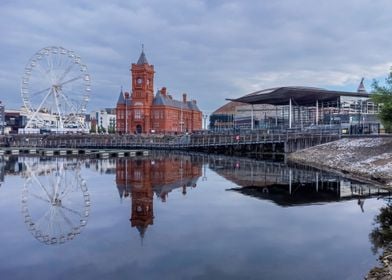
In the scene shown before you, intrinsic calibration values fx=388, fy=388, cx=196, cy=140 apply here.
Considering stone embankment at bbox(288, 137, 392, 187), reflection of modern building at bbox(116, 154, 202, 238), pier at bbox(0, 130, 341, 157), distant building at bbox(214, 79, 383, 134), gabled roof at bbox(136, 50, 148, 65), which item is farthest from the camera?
gabled roof at bbox(136, 50, 148, 65)

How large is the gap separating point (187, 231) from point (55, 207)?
766 cm

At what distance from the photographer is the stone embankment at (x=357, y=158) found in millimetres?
28562

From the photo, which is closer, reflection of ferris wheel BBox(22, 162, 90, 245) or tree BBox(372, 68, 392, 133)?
reflection of ferris wheel BBox(22, 162, 90, 245)

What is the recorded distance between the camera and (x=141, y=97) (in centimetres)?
10856

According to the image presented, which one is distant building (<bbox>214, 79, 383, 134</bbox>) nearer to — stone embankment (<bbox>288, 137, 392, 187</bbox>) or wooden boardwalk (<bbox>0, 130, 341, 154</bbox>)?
wooden boardwalk (<bbox>0, 130, 341, 154</bbox>)

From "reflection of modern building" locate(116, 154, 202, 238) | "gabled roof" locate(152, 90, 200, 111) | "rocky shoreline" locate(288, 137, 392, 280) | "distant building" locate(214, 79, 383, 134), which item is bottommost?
"reflection of modern building" locate(116, 154, 202, 238)

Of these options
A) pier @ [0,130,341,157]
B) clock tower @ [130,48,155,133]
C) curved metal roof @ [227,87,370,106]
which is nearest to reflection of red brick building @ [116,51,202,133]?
clock tower @ [130,48,155,133]

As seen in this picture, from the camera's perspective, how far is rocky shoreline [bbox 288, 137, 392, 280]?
28.4m

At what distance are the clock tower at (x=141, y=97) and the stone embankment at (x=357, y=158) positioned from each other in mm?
64083

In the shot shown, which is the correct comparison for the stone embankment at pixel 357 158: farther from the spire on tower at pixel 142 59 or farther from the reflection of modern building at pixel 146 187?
the spire on tower at pixel 142 59

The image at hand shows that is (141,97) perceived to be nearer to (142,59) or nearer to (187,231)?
(142,59)

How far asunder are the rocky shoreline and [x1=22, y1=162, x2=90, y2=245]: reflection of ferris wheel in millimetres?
18272

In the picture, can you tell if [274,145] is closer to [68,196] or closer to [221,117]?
[68,196]

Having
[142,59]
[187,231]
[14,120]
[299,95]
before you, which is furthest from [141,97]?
[187,231]
